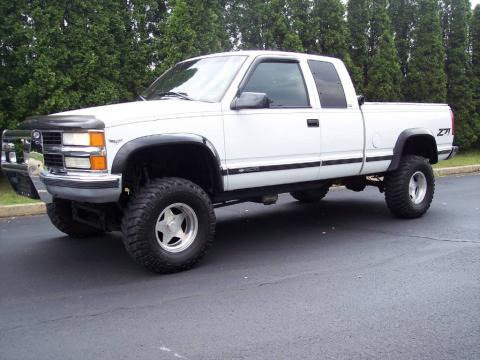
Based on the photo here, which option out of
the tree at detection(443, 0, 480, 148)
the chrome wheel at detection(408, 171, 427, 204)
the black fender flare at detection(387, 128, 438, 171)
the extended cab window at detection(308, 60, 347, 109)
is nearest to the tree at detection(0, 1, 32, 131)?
the extended cab window at detection(308, 60, 347, 109)

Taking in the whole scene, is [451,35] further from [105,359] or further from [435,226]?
[105,359]

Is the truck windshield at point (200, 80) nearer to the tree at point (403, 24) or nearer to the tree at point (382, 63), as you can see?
the tree at point (382, 63)

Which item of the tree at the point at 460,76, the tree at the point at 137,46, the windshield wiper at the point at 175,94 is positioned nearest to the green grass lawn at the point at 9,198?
the tree at the point at 137,46

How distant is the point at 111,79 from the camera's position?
10.3 meters

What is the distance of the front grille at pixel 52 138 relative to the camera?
14.3ft

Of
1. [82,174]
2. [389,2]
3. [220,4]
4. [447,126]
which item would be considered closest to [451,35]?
[389,2]

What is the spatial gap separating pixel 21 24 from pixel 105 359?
25.6 feet

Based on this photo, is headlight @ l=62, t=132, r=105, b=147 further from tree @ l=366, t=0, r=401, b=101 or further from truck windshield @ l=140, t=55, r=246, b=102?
tree @ l=366, t=0, r=401, b=101

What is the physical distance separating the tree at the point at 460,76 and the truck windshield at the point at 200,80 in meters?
12.0

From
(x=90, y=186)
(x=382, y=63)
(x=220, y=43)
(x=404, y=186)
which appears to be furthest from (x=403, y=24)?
(x=90, y=186)

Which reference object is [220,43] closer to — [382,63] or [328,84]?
[382,63]

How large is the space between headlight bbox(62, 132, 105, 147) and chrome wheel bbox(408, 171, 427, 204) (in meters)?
4.44

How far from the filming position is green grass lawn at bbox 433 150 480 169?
519 inches

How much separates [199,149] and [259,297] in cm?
153
